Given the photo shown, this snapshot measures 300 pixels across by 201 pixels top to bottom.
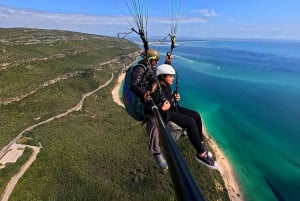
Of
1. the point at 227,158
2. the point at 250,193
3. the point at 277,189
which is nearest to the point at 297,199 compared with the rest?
the point at 277,189

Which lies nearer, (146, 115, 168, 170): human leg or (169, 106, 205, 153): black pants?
(169, 106, 205, 153): black pants

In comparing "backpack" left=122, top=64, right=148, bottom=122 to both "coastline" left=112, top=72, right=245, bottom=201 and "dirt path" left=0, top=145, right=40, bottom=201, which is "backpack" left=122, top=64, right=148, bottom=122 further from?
"coastline" left=112, top=72, right=245, bottom=201

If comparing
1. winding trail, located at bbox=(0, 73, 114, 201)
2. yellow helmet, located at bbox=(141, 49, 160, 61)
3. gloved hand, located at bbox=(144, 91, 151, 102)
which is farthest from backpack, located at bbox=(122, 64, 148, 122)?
winding trail, located at bbox=(0, 73, 114, 201)

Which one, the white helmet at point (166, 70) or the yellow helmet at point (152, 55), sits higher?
the yellow helmet at point (152, 55)

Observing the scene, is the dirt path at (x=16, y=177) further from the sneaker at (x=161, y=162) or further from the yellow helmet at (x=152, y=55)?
the yellow helmet at (x=152, y=55)

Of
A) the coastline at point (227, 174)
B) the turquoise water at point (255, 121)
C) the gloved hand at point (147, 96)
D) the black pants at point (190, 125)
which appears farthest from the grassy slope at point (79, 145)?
the gloved hand at point (147, 96)

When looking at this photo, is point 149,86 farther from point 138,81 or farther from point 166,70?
point 166,70
